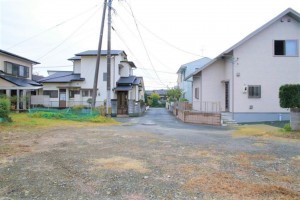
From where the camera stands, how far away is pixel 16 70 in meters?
30.3

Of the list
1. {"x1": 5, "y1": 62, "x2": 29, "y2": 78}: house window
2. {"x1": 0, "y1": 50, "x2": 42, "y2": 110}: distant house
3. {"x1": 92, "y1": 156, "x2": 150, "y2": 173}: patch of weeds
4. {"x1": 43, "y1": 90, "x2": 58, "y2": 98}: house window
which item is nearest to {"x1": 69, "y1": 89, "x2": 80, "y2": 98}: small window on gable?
{"x1": 43, "y1": 90, "x2": 58, "y2": 98}: house window

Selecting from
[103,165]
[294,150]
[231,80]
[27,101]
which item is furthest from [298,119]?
[27,101]

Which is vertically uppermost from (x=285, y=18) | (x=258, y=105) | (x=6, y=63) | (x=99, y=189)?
(x=285, y=18)

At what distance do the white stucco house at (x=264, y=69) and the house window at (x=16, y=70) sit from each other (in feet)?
71.4

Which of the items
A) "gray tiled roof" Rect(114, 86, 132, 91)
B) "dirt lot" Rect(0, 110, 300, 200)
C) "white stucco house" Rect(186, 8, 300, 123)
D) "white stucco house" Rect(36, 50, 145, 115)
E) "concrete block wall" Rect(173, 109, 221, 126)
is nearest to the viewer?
"dirt lot" Rect(0, 110, 300, 200)

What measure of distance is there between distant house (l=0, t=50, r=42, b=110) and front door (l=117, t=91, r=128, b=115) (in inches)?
336

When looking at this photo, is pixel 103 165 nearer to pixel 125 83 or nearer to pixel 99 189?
pixel 99 189

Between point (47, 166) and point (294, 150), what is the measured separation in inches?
297

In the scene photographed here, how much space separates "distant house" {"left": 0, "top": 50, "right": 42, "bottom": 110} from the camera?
25.8 meters

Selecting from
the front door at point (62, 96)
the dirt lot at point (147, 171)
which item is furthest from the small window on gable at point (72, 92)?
the dirt lot at point (147, 171)

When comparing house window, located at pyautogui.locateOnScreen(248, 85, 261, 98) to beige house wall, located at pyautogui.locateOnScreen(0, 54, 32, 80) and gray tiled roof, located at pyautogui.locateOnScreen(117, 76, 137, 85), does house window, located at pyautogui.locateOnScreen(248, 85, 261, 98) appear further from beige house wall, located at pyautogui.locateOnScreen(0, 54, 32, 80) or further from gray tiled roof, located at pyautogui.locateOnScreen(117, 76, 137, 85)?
beige house wall, located at pyautogui.locateOnScreen(0, 54, 32, 80)

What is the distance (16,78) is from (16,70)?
102 centimetres

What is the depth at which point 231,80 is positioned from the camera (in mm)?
20531

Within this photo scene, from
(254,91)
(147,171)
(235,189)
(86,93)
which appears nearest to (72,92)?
(86,93)
